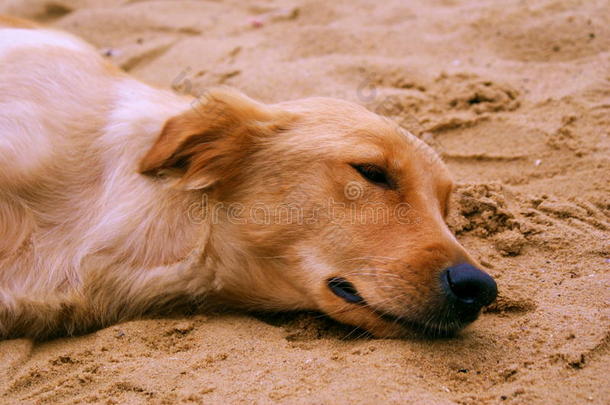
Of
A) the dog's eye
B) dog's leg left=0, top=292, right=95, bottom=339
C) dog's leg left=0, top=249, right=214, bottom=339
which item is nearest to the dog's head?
the dog's eye

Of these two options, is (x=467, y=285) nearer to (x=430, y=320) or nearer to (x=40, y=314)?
(x=430, y=320)

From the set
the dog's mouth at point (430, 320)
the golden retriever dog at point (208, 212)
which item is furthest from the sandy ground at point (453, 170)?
the golden retriever dog at point (208, 212)

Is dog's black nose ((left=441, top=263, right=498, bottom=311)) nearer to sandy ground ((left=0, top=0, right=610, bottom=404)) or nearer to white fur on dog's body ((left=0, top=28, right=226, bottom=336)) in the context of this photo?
sandy ground ((left=0, top=0, right=610, bottom=404))

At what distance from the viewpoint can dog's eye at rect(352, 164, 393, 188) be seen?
2920mm

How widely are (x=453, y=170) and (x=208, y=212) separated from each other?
1807mm

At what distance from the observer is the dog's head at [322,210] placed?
8.75 feet

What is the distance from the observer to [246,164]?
3043 millimetres

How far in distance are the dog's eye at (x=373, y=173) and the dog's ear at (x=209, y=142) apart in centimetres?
49

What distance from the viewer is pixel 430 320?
2.61 m

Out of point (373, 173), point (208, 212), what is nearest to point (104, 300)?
point (208, 212)

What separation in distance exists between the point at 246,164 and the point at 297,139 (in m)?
0.27

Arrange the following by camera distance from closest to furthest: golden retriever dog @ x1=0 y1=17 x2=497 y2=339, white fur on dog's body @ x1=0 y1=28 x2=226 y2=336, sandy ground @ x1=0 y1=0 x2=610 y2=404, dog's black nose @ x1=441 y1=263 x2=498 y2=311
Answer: sandy ground @ x1=0 y1=0 x2=610 y2=404
dog's black nose @ x1=441 y1=263 x2=498 y2=311
golden retriever dog @ x1=0 y1=17 x2=497 y2=339
white fur on dog's body @ x1=0 y1=28 x2=226 y2=336

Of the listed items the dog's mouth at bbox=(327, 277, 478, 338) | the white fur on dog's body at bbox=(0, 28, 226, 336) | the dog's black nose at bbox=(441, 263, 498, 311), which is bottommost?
the dog's mouth at bbox=(327, 277, 478, 338)

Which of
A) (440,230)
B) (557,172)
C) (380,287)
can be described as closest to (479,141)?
(557,172)
